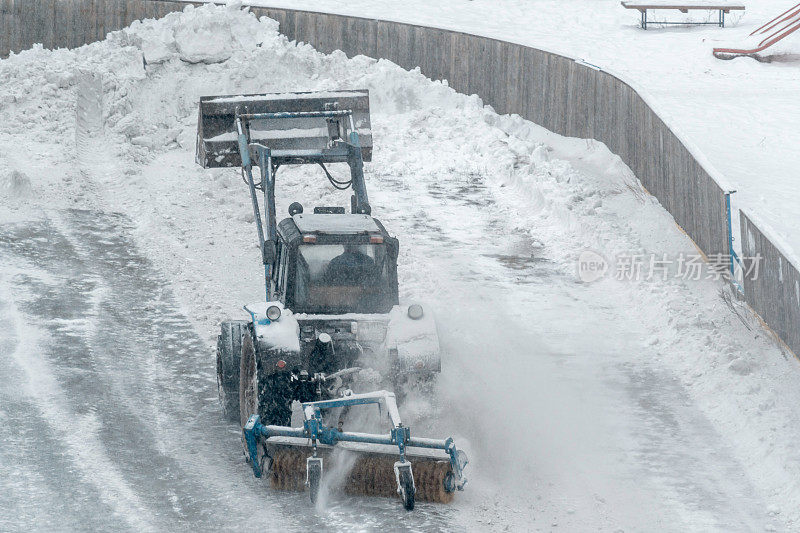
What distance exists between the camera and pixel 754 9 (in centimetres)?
3061

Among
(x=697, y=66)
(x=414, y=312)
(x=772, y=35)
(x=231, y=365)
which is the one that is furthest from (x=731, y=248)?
(x=772, y=35)

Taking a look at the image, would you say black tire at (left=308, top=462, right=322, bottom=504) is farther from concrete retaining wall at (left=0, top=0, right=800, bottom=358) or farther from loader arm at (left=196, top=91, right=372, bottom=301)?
concrete retaining wall at (left=0, top=0, right=800, bottom=358)

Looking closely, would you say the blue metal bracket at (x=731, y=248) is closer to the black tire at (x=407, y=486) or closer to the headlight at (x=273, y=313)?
the black tire at (x=407, y=486)

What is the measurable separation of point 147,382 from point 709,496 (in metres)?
5.93

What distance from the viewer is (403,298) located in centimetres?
1405

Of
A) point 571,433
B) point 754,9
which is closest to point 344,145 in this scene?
point 571,433

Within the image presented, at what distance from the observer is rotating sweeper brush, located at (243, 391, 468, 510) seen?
8.40 meters

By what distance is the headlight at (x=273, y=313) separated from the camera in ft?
29.8

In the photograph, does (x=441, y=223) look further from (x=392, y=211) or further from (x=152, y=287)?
(x=152, y=287)

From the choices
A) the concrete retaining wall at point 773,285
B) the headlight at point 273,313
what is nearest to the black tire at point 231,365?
the headlight at point 273,313

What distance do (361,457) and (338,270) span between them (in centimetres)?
176

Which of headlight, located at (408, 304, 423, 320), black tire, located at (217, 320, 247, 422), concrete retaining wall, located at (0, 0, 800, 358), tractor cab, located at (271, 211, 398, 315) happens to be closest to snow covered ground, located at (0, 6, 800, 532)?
black tire, located at (217, 320, 247, 422)

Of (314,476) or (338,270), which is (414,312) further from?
(314,476)

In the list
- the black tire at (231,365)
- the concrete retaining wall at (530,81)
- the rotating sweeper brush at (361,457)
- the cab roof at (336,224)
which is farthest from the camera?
the concrete retaining wall at (530,81)
